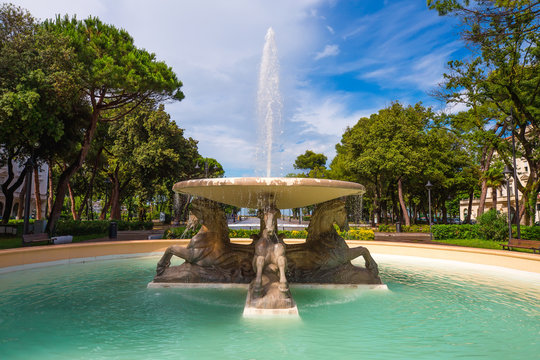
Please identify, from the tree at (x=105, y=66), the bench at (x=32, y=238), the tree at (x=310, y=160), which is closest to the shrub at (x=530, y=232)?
the tree at (x=105, y=66)

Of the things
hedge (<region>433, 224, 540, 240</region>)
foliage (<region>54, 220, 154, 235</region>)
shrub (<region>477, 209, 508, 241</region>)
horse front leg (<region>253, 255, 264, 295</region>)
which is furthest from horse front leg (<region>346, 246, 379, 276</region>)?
foliage (<region>54, 220, 154, 235</region>)

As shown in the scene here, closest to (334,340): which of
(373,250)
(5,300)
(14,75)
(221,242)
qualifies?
(221,242)

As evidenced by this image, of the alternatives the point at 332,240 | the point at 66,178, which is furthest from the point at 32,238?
the point at 332,240

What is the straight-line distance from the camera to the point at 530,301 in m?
5.84

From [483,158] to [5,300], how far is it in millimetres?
27859

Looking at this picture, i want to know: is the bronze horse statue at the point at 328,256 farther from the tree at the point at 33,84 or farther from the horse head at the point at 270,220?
the tree at the point at 33,84

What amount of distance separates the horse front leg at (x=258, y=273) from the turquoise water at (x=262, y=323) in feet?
1.46

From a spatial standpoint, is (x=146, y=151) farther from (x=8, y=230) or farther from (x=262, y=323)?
(x=262, y=323)

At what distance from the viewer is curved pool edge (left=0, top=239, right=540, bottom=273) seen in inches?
342

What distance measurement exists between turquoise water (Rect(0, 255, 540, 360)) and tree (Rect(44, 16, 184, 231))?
10970 mm

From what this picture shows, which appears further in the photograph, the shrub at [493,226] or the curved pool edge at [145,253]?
the shrub at [493,226]

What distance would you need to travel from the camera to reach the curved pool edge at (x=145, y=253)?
28.5 ft

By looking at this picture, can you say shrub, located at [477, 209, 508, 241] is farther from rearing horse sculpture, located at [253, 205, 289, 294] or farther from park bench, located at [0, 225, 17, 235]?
park bench, located at [0, 225, 17, 235]

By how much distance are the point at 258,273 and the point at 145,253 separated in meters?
8.21
